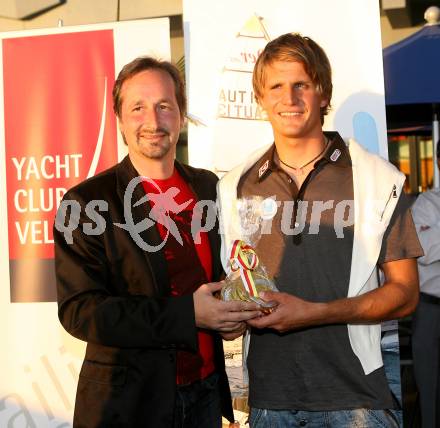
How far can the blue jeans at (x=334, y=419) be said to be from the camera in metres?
2.42

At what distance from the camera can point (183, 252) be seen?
2686mm

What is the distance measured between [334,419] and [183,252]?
80 cm

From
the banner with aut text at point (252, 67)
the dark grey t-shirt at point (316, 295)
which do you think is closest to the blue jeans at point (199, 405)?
the dark grey t-shirt at point (316, 295)

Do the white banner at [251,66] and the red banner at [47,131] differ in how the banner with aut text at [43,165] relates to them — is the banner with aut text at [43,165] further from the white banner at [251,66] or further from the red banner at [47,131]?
the white banner at [251,66]

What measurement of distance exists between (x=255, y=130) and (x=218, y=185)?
997 mm

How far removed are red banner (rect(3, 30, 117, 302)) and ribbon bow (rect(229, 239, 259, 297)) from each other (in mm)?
1534

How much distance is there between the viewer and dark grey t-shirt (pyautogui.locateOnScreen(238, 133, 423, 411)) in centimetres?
245

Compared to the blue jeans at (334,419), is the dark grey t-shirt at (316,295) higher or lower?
higher

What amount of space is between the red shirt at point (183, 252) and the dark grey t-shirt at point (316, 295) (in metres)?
0.23

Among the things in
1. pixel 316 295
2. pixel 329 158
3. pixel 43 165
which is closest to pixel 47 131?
pixel 43 165

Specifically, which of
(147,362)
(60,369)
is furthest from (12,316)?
(147,362)

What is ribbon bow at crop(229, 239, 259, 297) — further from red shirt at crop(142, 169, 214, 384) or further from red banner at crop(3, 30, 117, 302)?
red banner at crop(3, 30, 117, 302)

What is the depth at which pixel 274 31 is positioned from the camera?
363 centimetres

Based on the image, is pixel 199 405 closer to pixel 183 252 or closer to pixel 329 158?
pixel 183 252
